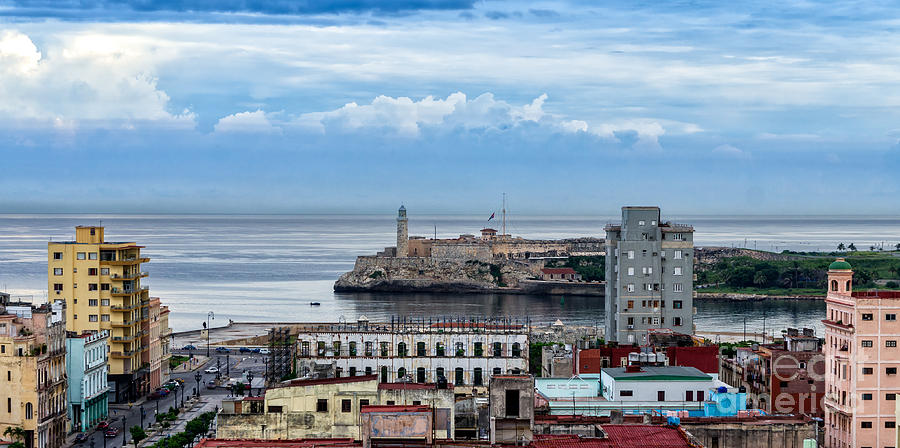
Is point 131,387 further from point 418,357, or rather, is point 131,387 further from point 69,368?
point 418,357

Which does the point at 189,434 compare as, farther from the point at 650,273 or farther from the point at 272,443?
the point at 650,273

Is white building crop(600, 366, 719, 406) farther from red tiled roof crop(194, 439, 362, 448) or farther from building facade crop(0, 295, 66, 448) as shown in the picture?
building facade crop(0, 295, 66, 448)

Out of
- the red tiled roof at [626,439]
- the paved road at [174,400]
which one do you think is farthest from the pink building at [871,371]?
the paved road at [174,400]

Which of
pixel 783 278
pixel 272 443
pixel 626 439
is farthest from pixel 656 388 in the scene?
pixel 783 278

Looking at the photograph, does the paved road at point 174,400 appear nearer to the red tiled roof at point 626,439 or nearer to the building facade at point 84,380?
the building facade at point 84,380

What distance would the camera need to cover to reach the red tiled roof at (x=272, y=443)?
35.5m

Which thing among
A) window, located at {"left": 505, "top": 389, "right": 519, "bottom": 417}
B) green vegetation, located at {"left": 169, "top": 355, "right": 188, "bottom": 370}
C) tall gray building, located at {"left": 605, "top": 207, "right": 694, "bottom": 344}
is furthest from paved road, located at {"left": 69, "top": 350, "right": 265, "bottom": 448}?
window, located at {"left": 505, "top": 389, "right": 519, "bottom": 417}

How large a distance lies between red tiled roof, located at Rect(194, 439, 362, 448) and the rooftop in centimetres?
1818

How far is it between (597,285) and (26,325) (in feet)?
428

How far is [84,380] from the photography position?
2685 inches

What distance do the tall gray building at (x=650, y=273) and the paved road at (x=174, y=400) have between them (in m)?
27.6

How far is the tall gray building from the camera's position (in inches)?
3484

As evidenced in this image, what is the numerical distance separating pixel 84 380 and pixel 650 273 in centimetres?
4158

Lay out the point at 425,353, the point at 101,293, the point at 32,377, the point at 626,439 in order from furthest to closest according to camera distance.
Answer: the point at 101,293
the point at 425,353
the point at 32,377
the point at 626,439
